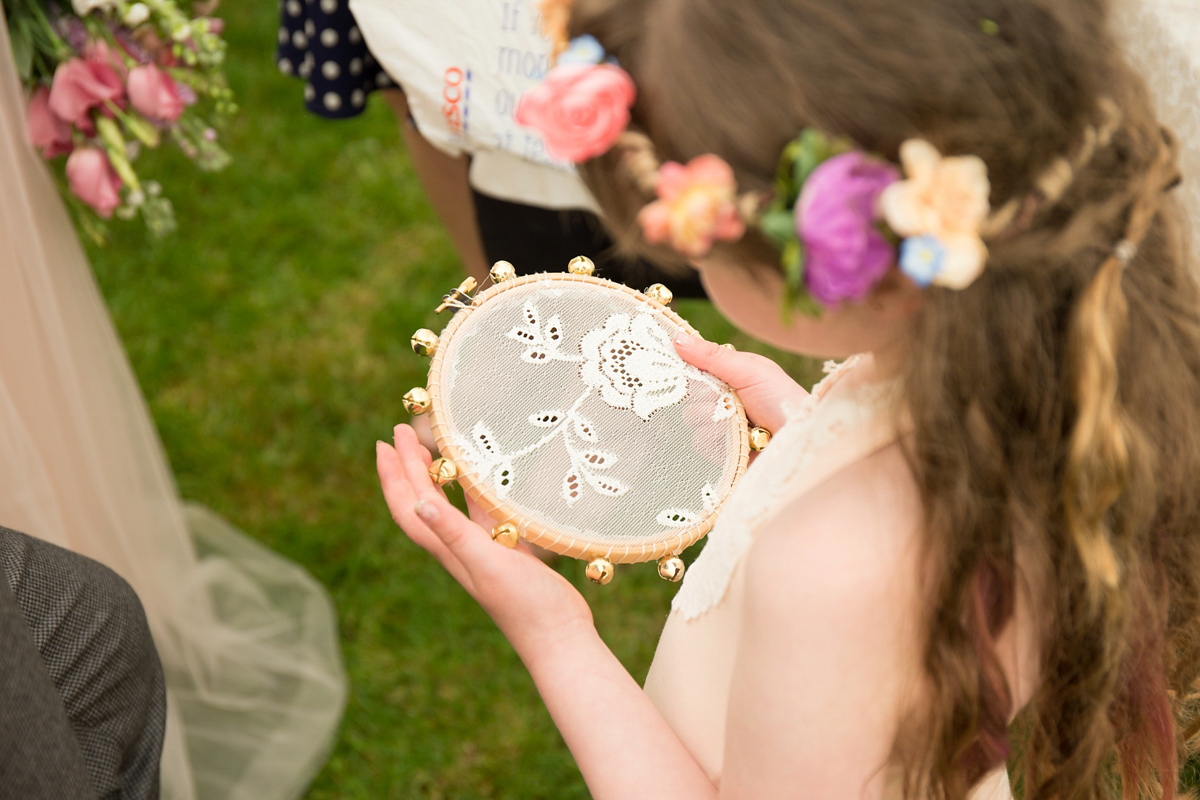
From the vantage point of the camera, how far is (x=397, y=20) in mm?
1706

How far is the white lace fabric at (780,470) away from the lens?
888 mm

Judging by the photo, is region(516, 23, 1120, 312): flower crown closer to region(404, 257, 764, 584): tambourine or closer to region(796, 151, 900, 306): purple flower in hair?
region(796, 151, 900, 306): purple flower in hair

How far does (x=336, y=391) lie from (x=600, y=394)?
151cm

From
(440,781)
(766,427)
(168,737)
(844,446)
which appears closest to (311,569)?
(440,781)

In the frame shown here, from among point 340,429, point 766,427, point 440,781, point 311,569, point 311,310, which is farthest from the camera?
point 311,310

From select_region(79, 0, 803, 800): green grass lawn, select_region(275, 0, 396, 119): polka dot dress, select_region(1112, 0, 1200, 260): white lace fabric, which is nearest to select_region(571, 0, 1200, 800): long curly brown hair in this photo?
select_region(1112, 0, 1200, 260): white lace fabric

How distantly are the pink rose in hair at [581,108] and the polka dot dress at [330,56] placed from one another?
48.6 inches

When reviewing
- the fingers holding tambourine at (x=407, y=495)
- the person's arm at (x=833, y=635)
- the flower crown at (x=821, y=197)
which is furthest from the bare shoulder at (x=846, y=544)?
the fingers holding tambourine at (x=407, y=495)

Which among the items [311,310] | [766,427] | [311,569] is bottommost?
[311,569]

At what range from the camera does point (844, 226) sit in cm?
65

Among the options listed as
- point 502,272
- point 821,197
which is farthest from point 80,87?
point 821,197

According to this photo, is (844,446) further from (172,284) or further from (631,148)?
(172,284)

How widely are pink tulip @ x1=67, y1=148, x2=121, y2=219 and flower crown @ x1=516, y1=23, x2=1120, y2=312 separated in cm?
99

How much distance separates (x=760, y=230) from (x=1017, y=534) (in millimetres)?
338
